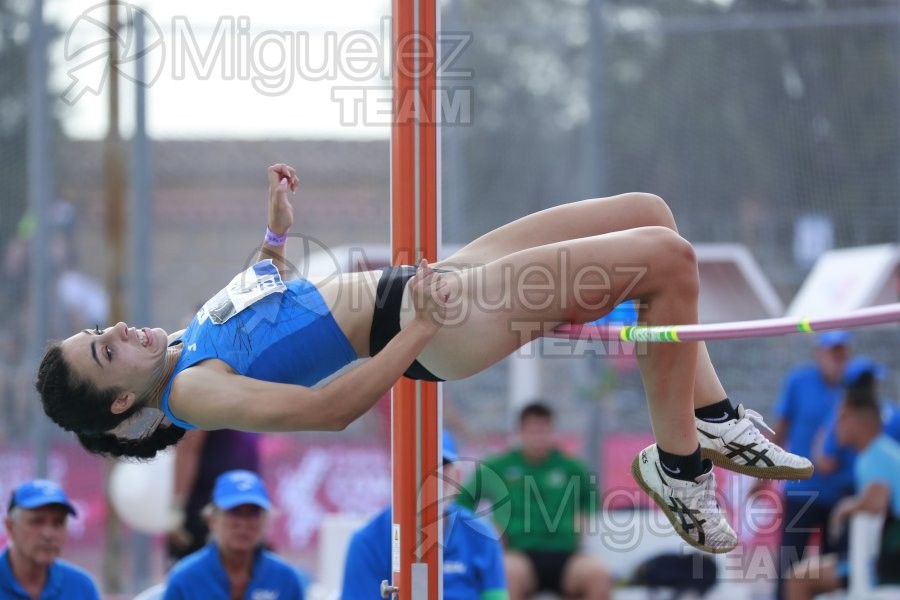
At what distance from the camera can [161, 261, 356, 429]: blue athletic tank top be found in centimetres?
316

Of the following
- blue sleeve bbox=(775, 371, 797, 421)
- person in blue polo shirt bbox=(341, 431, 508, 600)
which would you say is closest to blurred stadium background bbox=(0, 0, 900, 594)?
blue sleeve bbox=(775, 371, 797, 421)

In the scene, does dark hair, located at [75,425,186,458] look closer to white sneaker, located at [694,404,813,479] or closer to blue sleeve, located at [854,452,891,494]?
white sneaker, located at [694,404,813,479]

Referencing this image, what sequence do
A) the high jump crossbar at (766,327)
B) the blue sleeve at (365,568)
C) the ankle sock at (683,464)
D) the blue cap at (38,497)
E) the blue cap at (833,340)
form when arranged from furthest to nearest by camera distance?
the blue cap at (833,340) < the blue cap at (38,497) < the blue sleeve at (365,568) < the ankle sock at (683,464) < the high jump crossbar at (766,327)

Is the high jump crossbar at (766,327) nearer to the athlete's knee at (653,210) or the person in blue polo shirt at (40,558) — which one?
the athlete's knee at (653,210)

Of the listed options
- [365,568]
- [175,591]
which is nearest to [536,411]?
[365,568]

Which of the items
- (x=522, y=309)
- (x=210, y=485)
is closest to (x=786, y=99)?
(x=210, y=485)

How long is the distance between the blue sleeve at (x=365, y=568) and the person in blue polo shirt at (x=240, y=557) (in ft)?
1.88

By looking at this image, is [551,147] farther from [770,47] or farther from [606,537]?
[606,537]

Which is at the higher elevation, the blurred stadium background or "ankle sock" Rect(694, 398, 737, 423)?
the blurred stadium background

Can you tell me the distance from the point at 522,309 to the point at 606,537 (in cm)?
363

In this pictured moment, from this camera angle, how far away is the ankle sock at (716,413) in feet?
11.4

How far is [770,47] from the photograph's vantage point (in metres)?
8.21

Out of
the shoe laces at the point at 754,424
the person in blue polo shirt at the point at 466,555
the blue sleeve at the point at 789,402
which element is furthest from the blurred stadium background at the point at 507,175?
the shoe laces at the point at 754,424

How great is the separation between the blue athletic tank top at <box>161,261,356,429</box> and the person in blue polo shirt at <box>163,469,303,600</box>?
1684 millimetres
